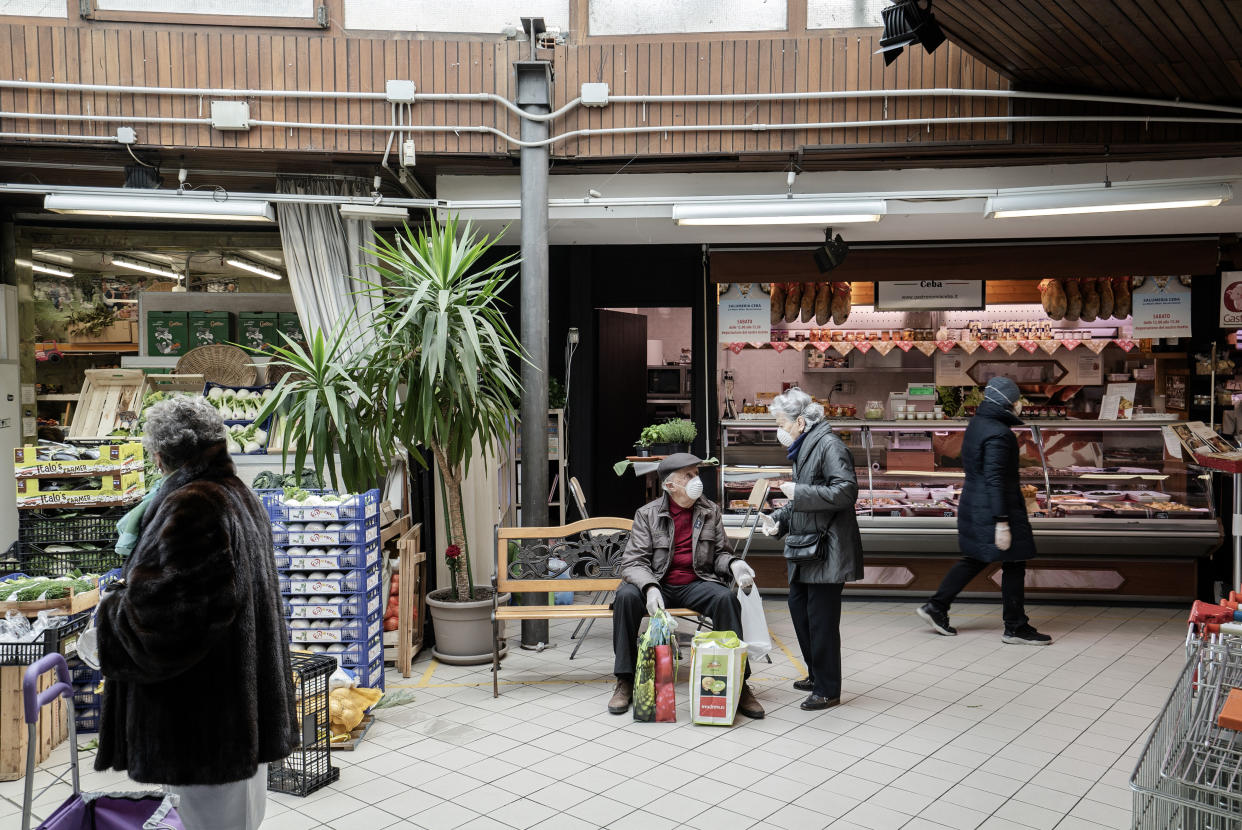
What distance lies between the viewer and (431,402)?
5.37m

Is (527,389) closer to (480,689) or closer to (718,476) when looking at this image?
(480,689)

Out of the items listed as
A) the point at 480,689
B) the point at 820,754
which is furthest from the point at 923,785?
the point at 480,689

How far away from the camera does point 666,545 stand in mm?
5285

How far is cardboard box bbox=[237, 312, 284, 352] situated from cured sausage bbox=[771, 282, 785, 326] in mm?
4345

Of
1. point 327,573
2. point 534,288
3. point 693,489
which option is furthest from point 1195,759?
point 534,288

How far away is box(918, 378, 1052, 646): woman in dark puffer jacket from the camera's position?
20.5ft

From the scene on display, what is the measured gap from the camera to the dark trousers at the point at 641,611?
5090 millimetres

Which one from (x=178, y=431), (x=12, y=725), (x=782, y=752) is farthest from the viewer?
(x=782, y=752)

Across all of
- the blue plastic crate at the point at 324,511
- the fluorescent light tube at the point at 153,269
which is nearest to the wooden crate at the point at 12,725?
the blue plastic crate at the point at 324,511

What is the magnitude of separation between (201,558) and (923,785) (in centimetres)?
320

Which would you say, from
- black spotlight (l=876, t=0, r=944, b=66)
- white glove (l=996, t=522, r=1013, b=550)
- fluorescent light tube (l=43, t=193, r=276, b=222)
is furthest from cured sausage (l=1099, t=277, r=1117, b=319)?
fluorescent light tube (l=43, t=193, r=276, b=222)

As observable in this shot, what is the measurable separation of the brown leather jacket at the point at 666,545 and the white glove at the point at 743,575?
0.19 meters

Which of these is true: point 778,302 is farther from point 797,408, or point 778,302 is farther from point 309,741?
point 309,741

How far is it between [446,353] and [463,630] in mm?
1807
